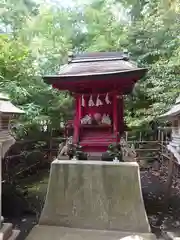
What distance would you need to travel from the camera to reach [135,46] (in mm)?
12094

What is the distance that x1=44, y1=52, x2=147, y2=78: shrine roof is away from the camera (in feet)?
19.9

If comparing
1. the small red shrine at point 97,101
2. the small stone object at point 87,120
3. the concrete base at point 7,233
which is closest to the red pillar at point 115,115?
the small red shrine at point 97,101

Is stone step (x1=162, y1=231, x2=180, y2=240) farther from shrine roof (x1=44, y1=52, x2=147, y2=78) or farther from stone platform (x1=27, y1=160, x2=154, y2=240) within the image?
shrine roof (x1=44, y1=52, x2=147, y2=78)

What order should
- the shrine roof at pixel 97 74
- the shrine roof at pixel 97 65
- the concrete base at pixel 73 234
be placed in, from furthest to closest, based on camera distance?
the shrine roof at pixel 97 65 → the shrine roof at pixel 97 74 → the concrete base at pixel 73 234

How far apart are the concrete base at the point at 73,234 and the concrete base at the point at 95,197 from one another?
0.54ft

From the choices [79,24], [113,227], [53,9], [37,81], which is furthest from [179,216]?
[53,9]

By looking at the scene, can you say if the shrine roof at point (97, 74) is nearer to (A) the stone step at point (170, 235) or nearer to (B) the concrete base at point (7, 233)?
(B) the concrete base at point (7, 233)

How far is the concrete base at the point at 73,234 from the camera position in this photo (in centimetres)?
514

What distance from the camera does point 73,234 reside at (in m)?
5.33

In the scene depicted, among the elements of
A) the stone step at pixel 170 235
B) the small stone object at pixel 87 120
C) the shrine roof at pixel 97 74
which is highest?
the shrine roof at pixel 97 74

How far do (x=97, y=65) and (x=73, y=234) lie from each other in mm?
4058

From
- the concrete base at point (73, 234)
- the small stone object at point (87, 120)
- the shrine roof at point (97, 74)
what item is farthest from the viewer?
the small stone object at point (87, 120)

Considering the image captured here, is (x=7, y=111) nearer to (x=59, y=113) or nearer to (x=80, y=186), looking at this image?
(x=80, y=186)

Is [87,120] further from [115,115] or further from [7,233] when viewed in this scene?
[7,233]
